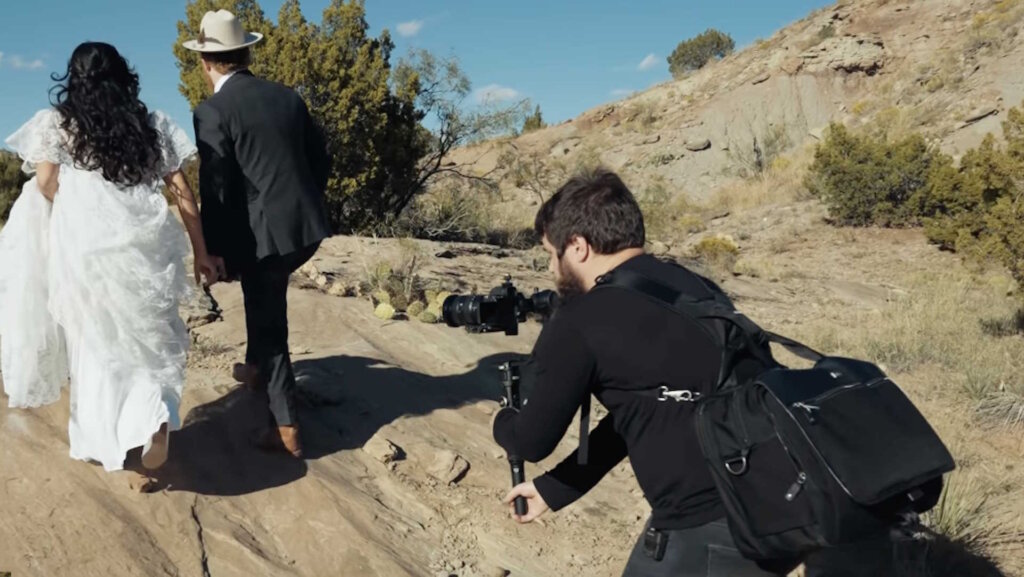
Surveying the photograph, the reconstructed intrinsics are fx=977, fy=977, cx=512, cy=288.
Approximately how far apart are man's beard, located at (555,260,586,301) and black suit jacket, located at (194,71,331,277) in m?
2.11

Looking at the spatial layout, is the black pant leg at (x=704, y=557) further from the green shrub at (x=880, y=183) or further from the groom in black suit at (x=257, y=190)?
the green shrub at (x=880, y=183)

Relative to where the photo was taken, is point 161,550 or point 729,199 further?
point 729,199

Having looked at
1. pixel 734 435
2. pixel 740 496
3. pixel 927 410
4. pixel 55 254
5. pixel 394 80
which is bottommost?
pixel 927 410

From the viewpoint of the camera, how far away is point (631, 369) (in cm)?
239

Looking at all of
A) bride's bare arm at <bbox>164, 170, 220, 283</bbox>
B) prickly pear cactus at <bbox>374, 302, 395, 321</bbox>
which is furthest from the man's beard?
prickly pear cactus at <bbox>374, 302, 395, 321</bbox>

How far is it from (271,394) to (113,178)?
1.24 m

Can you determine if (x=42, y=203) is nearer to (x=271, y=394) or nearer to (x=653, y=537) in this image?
(x=271, y=394)

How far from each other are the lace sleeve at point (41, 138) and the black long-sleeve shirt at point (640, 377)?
2.34 metres

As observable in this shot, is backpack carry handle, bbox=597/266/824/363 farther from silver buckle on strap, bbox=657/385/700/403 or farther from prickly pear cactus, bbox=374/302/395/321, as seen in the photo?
prickly pear cactus, bbox=374/302/395/321

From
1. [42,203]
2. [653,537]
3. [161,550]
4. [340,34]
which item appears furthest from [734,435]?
[340,34]

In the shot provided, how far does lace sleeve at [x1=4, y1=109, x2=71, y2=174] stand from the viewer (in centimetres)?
377

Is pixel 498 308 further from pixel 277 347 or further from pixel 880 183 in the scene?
pixel 880 183

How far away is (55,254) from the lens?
12.6ft

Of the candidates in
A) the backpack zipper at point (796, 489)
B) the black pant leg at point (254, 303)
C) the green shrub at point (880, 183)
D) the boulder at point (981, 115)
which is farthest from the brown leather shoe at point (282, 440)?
the boulder at point (981, 115)
